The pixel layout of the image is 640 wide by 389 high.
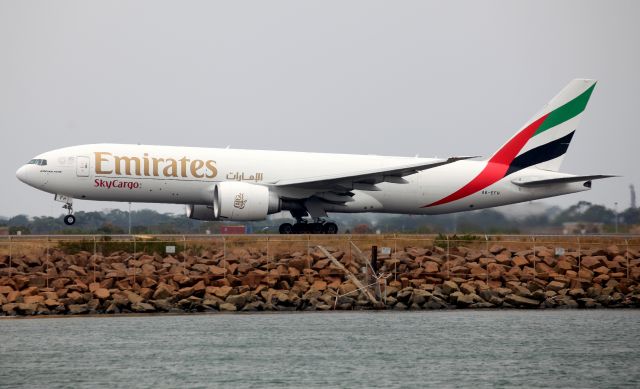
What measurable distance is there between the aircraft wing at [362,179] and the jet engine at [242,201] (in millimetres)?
924

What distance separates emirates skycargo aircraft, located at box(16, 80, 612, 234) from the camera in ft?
166

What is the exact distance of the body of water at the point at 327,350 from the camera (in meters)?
32.1

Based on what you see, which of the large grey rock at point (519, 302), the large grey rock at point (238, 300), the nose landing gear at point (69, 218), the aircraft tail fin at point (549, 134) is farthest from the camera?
the aircraft tail fin at point (549, 134)

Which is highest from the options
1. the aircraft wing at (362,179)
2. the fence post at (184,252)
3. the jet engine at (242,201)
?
the aircraft wing at (362,179)

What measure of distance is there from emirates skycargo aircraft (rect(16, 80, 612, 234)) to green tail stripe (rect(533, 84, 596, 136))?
0.06m

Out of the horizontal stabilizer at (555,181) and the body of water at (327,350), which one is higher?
the horizontal stabilizer at (555,181)

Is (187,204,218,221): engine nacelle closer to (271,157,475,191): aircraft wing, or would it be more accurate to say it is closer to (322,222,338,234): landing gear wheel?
(271,157,475,191): aircraft wing

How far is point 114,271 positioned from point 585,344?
1780 cm

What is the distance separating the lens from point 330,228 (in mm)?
53031

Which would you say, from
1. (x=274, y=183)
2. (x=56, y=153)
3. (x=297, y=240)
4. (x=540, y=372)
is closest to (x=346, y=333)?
(x=540, y=372)

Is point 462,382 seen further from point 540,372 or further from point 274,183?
point 274,183

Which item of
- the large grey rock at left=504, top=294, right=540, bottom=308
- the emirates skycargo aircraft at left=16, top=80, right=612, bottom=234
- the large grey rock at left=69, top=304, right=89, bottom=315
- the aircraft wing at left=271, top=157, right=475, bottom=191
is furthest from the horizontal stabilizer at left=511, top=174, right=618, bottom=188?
the large grey rock at left=69, top=304, right=89, bottom=315

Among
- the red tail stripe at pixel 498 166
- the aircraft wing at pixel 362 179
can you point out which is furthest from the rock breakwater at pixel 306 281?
the red tail stripe at pixel 498 166

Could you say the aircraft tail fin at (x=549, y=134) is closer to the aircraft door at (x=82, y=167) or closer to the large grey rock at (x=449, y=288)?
the large grey rock at (x=449, y=288)
